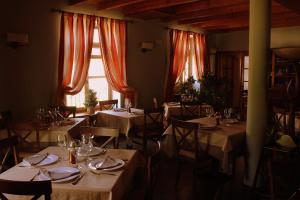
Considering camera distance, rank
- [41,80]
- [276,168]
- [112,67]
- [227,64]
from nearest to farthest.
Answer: [276,168], [41,80], [112,67], [227,64]

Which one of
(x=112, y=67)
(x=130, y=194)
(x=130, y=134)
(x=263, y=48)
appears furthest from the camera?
(x=112, y=67)

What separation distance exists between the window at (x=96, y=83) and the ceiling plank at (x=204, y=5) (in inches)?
81.8

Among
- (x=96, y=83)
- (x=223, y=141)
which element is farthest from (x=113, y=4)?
(x=223, y=141)

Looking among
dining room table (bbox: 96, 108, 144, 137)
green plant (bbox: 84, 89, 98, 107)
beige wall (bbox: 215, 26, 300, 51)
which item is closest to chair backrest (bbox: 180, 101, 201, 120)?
dining room table (bbox: 96, 108, 144, 137)

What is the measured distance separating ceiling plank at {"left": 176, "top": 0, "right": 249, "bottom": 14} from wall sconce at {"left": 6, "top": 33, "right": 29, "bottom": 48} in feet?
11.5

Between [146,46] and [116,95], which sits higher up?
[146,46]

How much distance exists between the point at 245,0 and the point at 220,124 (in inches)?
102

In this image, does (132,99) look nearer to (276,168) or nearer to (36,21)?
(36,21)

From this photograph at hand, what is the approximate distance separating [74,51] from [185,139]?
301cm

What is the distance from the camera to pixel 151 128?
5.32m

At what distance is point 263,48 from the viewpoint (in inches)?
151

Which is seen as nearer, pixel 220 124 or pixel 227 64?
pixel 220 124

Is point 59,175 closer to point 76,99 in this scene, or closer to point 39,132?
point 39,132

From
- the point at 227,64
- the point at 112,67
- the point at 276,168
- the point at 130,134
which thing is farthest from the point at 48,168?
the point at 227,64
